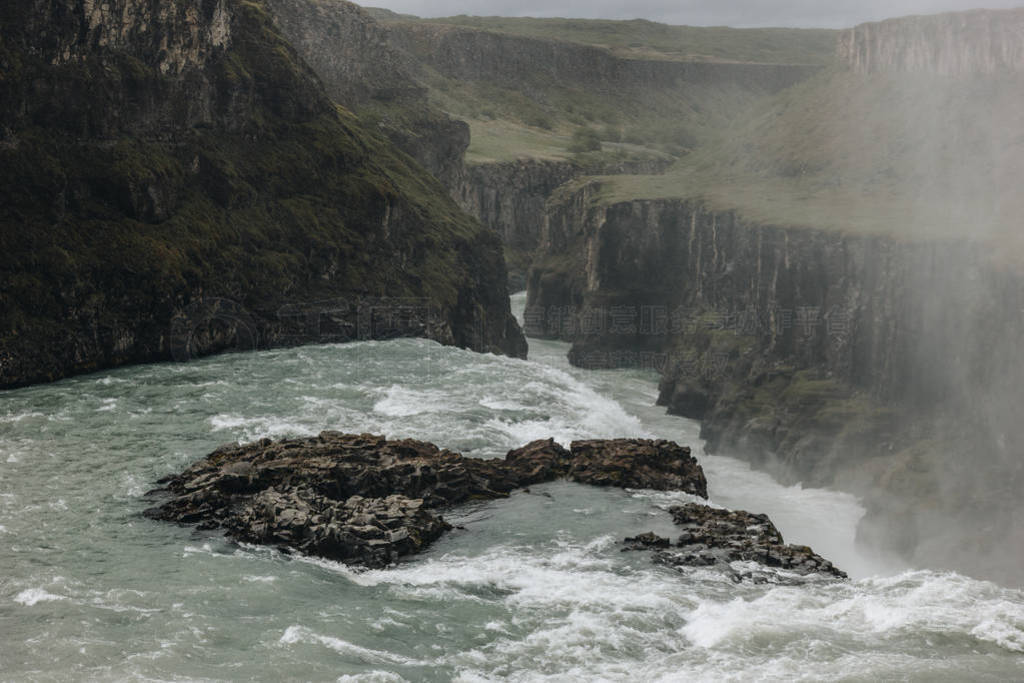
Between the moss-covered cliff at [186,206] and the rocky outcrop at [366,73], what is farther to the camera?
the rocky outcrop at [366,73]

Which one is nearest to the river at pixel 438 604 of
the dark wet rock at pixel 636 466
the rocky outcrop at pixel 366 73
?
the dark wet rock at pixel 636 466

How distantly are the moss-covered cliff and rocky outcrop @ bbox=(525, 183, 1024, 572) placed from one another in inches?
886

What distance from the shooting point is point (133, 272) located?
242 ft

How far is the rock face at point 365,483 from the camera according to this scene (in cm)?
4078

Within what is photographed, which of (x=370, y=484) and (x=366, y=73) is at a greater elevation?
(x=366, y=73)

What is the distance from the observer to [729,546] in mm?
40875

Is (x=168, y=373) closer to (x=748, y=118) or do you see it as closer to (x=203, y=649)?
(x=203, y=649)

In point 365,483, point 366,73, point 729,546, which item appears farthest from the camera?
point 366,73

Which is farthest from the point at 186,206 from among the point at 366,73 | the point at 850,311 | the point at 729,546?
the point at 366,73

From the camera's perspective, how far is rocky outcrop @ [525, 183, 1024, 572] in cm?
6250

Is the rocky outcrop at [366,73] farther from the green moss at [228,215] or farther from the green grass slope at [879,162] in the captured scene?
the green grass slope at [879,162]

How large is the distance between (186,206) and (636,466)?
148 ft

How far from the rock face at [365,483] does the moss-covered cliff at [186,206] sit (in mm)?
24791

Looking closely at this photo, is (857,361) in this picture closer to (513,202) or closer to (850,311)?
(850,311)
